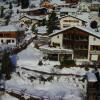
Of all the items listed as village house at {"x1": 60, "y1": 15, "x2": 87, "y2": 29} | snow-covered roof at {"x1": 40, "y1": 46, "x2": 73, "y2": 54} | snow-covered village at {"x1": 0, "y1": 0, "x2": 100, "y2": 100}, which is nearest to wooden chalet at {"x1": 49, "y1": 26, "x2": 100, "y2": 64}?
snow-covered village at {"x1": 0, "y1": 0, "x2": 100, "y2": 100}

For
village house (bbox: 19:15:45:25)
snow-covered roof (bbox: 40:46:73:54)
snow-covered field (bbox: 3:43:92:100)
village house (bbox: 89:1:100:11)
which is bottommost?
snow-covered field (bbox: 3:43:92:100)

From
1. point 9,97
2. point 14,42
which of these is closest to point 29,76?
point 9,97

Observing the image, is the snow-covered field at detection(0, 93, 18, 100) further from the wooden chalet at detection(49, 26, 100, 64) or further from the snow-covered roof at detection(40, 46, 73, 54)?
the wooden chalet at detection(49, 26, 100, 64)

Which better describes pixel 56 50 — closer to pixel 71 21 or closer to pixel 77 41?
pixel 77 41

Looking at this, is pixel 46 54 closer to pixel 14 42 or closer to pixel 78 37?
pixel 78 37

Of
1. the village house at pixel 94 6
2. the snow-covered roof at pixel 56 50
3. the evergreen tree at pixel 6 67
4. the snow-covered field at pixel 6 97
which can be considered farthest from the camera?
the village house at pixel 94 6

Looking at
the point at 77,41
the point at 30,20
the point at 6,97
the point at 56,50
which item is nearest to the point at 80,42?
the point at 77,41

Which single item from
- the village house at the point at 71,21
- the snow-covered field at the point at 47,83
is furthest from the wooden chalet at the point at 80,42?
the village house at the point at 71,21

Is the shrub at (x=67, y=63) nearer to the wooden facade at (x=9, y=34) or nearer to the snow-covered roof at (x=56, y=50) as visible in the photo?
the snow-covered roof at (x=56, y=50)
